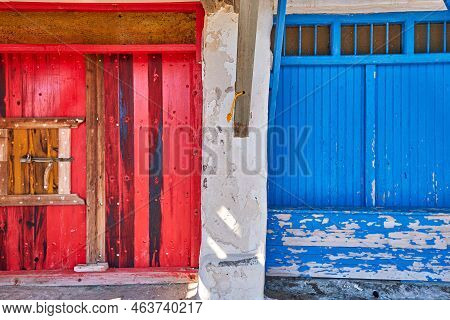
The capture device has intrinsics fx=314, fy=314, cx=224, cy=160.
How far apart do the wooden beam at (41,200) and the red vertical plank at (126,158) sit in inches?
17.4

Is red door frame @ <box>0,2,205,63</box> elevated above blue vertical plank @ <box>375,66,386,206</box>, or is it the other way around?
red door frame @ <box>0,2,205,63</box>

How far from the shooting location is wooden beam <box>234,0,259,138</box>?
1.83m

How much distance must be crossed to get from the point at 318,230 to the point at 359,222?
0.37 m

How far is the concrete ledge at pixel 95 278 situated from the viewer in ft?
9.91

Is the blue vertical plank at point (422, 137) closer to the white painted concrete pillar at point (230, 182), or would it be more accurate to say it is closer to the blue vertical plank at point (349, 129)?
the blue vertical plank at point (349, 129)

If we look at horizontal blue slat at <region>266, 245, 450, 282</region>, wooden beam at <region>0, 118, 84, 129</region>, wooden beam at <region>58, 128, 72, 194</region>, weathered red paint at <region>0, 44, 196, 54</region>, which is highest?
weathered red paint at <region>0, 44, 196, 54</region>

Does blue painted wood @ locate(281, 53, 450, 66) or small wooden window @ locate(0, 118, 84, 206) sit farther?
small wooden window @ locate(0, 118, 84, 206)

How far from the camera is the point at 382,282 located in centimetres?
287

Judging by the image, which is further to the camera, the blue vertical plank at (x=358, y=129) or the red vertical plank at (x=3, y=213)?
the red vertical plank at (x=3, y=213)

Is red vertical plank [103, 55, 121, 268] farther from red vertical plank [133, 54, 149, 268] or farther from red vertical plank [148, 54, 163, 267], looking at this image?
red vertical plank [148, 54, 163, 267]

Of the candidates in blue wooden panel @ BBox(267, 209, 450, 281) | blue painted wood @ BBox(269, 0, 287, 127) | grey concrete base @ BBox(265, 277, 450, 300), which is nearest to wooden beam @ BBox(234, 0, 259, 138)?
blue painted wood @ BBox(269, 0, 287, 127)

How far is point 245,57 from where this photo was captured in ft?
6.43

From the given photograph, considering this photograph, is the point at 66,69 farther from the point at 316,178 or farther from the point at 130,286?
the point at 316,178

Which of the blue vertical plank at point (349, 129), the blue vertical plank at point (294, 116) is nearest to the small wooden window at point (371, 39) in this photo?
the blue vertical plank at point (349, 129)
